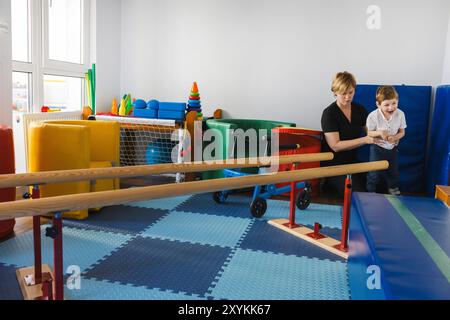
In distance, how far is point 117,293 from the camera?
7.48 ft

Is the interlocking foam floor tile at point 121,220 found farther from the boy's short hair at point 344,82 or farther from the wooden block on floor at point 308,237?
the boy's short hair at point 344,82

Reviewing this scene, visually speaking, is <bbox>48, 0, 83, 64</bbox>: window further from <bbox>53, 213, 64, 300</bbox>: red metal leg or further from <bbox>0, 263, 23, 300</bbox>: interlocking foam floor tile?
<bbox>53, 213, 64, 300</bbox>: red metal leg

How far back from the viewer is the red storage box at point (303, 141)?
14.5 feet

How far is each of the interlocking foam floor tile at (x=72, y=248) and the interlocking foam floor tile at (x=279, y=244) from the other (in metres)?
0.96

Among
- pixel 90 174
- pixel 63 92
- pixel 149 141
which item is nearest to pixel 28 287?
pixel 90 174

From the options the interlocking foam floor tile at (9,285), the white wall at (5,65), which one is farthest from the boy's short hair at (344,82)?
the white wall at (5,65)

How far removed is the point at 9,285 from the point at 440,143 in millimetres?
4095

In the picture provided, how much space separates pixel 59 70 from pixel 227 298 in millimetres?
3737

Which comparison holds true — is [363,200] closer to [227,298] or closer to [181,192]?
[227,298]

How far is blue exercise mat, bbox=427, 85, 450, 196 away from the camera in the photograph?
4.12 meters

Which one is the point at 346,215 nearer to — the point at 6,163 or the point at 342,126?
the point at 342,126

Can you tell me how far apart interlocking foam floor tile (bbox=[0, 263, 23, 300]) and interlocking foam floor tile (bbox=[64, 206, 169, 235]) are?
0.87 m

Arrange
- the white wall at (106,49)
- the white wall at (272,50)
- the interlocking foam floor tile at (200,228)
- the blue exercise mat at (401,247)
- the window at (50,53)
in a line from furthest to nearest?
the white wall at (106,49), the white wall at (272,50), the window at (50,53), the interlocking foam floor tile at (200,228), the blue exercise mat at (401,247)
